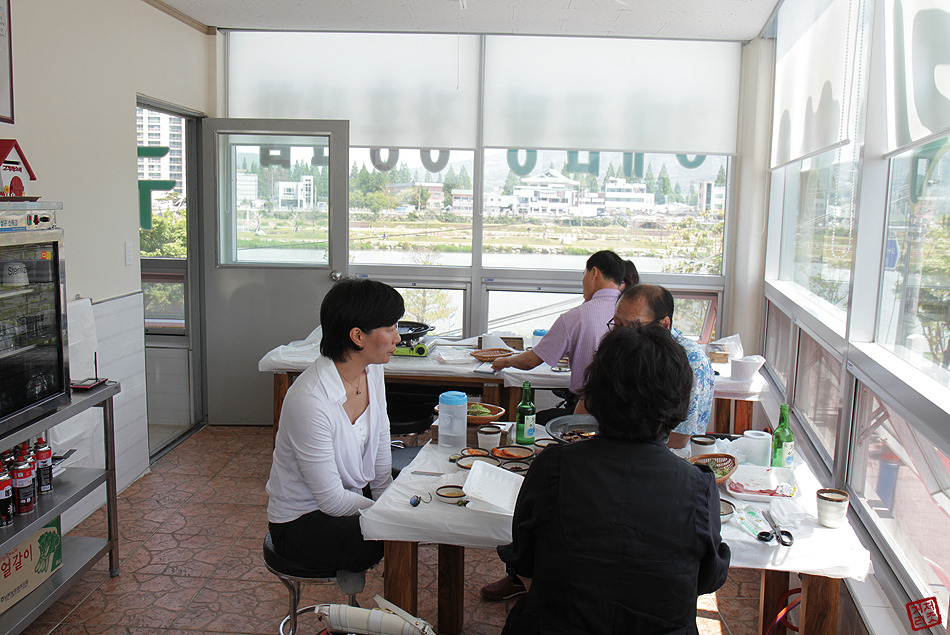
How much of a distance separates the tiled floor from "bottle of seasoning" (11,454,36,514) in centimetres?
49

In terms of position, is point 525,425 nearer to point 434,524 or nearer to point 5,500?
point 434,524

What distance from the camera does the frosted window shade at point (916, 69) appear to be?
2164mm

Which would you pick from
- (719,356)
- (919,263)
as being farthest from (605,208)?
(919,263)

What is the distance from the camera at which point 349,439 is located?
2369 mm

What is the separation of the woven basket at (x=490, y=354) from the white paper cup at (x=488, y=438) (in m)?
1.59

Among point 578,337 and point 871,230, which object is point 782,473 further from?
point 578,337

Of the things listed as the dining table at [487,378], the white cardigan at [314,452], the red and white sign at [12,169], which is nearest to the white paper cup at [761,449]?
the white cardigan at [314,452]

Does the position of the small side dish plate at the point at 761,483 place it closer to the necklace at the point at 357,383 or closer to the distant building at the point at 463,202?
the necklace at the point at 357,383

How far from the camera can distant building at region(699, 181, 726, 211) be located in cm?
528

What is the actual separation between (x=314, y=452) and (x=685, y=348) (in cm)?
128

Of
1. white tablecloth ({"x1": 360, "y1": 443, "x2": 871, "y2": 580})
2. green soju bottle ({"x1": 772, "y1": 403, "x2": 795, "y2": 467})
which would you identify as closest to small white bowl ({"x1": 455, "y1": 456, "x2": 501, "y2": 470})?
white tablecloth ({"x1": 360, "y1": 443, "x2": 871, "y2": 580})

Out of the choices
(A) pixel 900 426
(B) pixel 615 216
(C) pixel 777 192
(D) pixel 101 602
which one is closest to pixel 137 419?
(D) pixel 101 602

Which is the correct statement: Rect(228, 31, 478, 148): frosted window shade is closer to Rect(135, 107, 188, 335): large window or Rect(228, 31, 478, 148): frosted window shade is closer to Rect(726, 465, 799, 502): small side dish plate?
Rect(135, 107, 188, 335): large window

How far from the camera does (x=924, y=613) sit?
208cm
